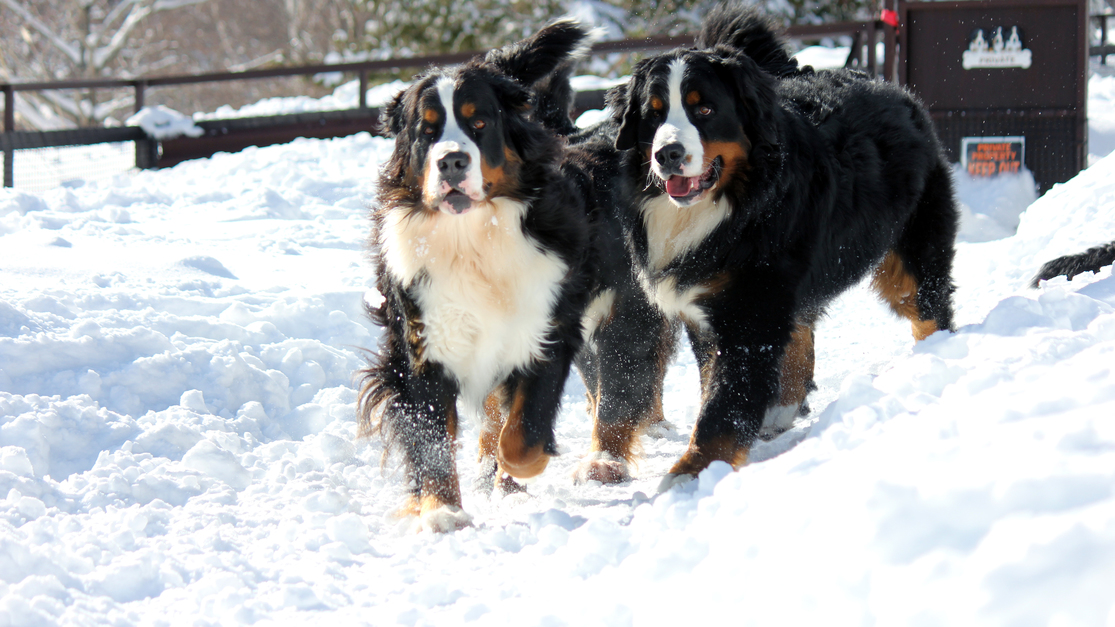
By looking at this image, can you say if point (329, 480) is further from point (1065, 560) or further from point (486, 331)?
point (1065, 560)

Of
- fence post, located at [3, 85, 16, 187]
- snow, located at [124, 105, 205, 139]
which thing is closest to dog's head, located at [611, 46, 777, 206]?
fence post, located at [3, 85, 16, 187]

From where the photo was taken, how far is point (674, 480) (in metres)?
3.22

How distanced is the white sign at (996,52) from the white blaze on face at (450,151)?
6803 millimetres

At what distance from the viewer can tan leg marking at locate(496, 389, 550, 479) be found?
131 inches

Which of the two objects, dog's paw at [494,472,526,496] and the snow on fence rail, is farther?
the snow on fence rail

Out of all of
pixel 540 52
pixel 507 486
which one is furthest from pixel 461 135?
pixel 507 486

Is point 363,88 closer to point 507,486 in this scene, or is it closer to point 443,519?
point 507,486

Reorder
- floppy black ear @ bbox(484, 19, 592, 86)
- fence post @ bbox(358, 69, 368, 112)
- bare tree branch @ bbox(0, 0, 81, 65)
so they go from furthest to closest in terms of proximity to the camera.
Answer: 1. bare tree branch @ bbox(0, 0, 81, 65)
2. fence post @ bbox(358, 69, 368, 112)
3. floppy black ear @ bbox(484, 19, 592, 86)

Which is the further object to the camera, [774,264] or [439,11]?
[439,11]

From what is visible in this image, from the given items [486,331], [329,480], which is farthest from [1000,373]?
[329,480]

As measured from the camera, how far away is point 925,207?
4.30 m

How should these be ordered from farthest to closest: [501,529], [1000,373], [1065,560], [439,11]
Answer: [439,11] < [501,529] < [1000,373] < [1065,560]

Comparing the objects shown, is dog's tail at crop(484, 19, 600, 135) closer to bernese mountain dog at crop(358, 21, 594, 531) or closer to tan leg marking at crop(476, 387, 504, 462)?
bernese mountain dog at crop(358, 21, 594, 531)

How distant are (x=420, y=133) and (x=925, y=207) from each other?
2.46 metres
